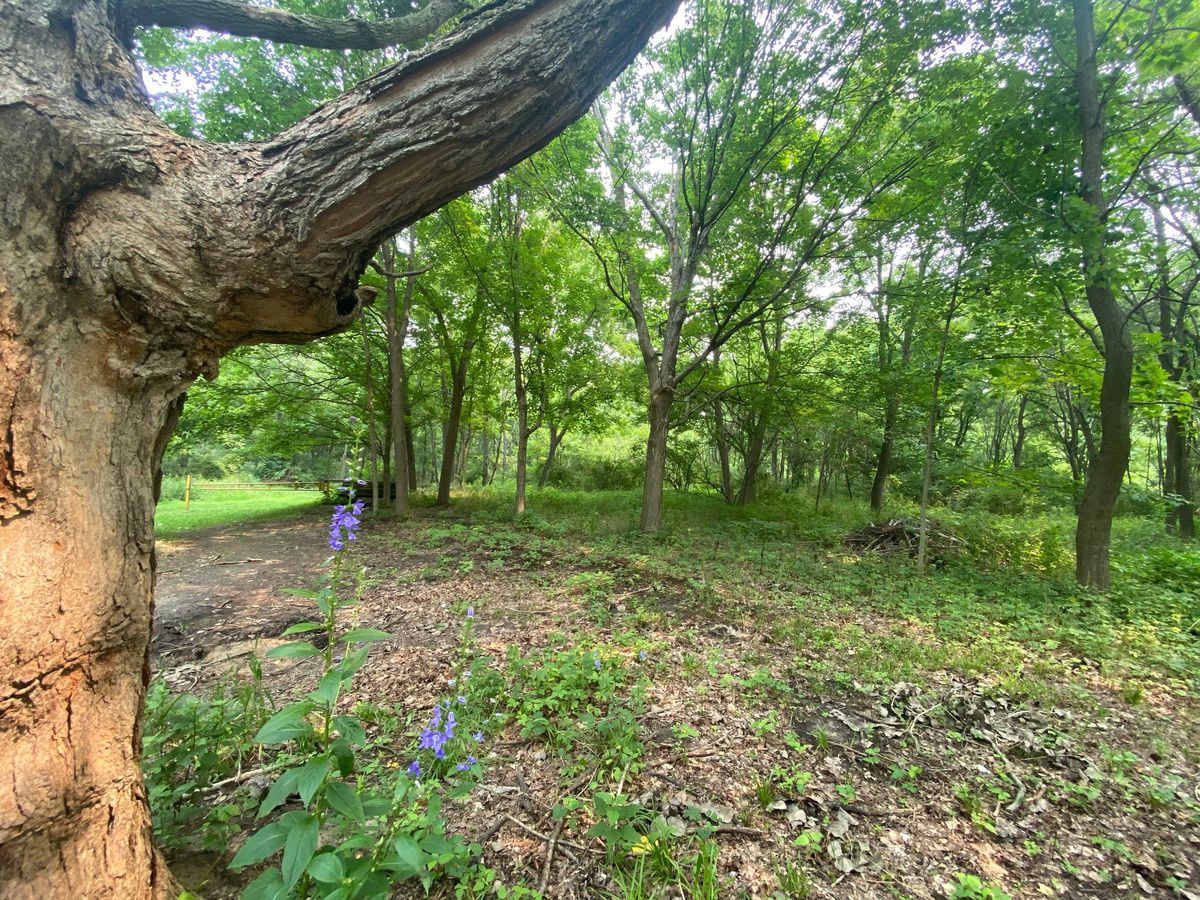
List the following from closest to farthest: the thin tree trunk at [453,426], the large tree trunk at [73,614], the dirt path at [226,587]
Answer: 1. the large tree trunk at [73,614]
2. the dirt path at [226,587]
3. the thin tree trunk at [453,426]

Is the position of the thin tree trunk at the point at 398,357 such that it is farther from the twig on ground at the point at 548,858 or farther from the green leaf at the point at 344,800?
the green leaf at the point at 344,800

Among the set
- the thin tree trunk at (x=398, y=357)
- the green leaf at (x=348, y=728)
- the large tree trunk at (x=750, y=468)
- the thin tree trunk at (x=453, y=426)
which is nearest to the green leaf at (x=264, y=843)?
the green leaf at (x=348, y=728)

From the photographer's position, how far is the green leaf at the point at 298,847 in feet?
3.48

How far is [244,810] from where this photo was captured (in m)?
1.87

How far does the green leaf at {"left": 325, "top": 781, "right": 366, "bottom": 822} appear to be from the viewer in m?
1.18

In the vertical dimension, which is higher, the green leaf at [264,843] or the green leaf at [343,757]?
the green leaf at [343,757]

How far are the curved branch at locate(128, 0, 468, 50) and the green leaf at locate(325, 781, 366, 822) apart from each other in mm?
2500

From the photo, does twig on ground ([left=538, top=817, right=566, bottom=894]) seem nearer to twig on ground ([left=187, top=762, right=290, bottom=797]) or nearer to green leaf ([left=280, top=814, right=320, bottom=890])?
green leaf ([left=280, top=814, right=320, bottom=890])

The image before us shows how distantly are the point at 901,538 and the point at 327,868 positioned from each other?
8.95 meters

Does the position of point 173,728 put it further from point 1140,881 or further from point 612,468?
point 612,468

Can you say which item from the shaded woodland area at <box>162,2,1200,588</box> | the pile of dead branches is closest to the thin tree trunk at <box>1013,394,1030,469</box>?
the shaded woodland area at <box>162,2,1200,588</box>

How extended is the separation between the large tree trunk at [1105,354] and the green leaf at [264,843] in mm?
7407

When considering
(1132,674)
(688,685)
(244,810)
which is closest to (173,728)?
(244,810)

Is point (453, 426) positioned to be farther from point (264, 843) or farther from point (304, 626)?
point (264, 843)
